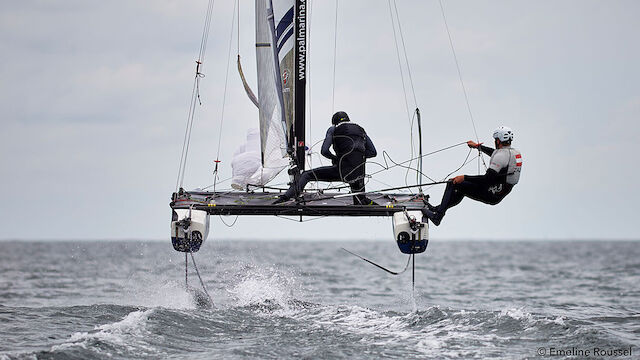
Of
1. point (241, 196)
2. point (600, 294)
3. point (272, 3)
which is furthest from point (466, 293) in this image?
point (272, 3)

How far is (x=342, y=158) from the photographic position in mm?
9898

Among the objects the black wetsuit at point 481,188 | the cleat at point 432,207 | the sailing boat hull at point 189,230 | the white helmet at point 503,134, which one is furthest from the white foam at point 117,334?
the white helmet at point 503,134

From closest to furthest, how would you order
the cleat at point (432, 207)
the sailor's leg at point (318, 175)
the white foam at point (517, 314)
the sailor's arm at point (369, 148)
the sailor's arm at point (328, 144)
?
1. the white foam at point (517, 314)
2. the cleat at point (432, 207)
3. the sailor's arm at point (328, 144)
4. the sailor's leg at point (318, 175)
5. the sailor's arm at point (369, 148)

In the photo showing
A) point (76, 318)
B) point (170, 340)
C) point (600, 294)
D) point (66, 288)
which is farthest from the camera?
point (66, 288)

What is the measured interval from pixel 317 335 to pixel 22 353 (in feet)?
9.06

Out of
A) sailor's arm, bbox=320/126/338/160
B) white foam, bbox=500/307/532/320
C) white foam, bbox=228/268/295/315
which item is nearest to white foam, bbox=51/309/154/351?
white foam, bbox=228/268/295/315

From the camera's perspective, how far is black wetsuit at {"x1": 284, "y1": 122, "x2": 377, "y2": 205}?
9906mm

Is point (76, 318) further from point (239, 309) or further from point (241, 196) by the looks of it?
point (241, 196)

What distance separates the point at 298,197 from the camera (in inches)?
384

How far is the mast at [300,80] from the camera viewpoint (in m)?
10.4

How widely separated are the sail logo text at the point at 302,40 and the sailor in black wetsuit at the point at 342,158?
810 millimetres

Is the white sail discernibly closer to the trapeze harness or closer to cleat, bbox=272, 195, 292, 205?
cleat, bbox=272, 195, 292, 205

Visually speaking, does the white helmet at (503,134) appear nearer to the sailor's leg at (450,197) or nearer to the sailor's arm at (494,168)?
the sailor's arm at (494,168)

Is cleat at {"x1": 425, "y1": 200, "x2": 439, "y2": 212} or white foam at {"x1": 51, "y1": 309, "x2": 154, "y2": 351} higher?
cleat at {"x1": 425, "y1": 200, "x2": 439, "y2": 212}
